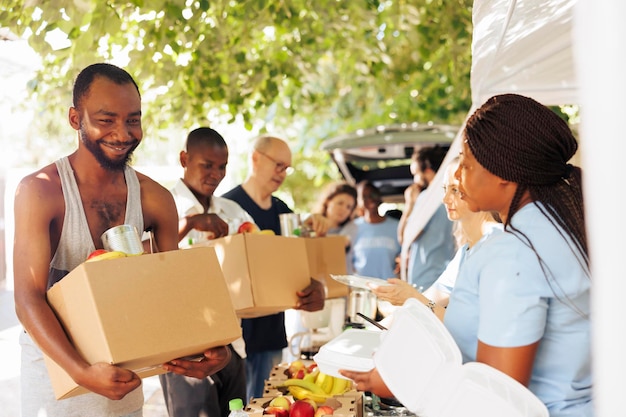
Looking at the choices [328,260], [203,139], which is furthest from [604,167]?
[328,260]

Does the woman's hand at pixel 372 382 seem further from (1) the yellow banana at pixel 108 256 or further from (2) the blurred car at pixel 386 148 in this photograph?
(2) the blurred car at pixel 386 148

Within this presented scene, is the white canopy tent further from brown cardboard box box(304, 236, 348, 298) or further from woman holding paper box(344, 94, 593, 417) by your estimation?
brown cardboard box box(304, 236, 348, 298)

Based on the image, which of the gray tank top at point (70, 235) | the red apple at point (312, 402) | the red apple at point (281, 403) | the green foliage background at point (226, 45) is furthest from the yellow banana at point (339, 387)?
the green foliage background at point (226, 45)

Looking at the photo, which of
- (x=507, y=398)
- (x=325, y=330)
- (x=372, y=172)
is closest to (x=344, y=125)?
(x=372, y=172)

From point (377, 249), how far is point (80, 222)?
16.2 ft

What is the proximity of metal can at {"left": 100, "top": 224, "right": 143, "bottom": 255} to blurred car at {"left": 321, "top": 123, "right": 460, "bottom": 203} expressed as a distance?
17.6 ft

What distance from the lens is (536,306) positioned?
1.77 meters

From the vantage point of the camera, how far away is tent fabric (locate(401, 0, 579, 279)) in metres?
3.11

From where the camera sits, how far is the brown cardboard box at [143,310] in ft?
6.91

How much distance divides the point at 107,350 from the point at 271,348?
90.2 inches

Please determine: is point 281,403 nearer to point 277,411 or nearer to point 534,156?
point 277,411

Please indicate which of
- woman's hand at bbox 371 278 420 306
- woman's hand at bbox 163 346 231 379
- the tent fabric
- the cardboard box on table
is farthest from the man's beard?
the tent fabric

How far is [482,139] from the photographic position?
1.91m

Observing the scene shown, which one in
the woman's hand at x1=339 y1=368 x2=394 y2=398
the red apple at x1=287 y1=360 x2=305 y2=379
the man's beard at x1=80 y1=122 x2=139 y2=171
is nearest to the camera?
the woman's hand at x1=339 y1=368 x2=394 y2=398
